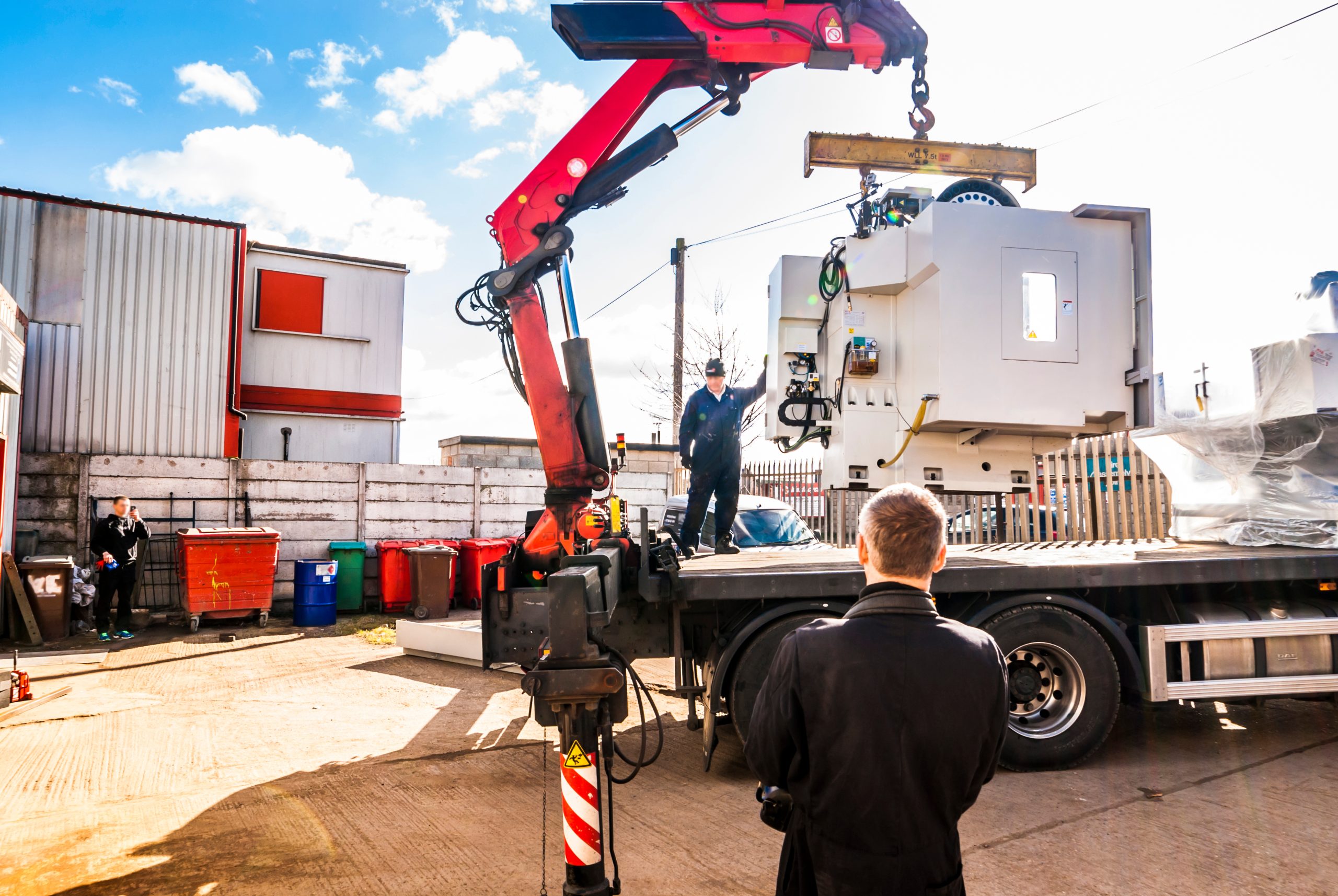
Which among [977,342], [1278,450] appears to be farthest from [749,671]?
[1278,450]

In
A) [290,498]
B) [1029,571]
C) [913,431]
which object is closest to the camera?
[1029,571]

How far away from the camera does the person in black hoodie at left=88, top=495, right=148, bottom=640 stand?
10391 millimetres

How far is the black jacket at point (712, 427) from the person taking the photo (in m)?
7.30

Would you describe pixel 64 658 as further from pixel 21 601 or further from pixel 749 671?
pixel 749 671

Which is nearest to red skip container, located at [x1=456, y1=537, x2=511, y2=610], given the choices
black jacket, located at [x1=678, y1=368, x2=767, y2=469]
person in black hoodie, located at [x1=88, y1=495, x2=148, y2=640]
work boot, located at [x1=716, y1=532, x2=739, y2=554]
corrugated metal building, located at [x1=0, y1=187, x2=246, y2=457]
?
corrugated metal building, located at [x1=0, y1=187, x2=246, y2=457]

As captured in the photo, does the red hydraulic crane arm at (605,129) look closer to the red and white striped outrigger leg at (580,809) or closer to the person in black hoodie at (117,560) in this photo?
the red and white striped outrigger leg at (580,809)

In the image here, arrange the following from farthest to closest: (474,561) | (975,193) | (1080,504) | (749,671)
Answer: (474,561) → (1080,504) → (975,193) → (749,671)

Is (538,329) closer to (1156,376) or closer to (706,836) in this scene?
(706,836)

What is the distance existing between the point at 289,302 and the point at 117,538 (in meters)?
5.71

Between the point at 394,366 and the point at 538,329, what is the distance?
10.4 metres

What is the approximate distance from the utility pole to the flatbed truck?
12.6 metres

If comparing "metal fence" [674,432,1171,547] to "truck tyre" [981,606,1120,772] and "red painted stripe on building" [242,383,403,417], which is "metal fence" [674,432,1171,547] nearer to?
"truck tyre" [981,606,1120,772]

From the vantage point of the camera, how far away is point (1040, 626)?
16.5 ft

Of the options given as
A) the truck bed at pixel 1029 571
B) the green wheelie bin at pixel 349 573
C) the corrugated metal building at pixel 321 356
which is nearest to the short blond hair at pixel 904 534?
the truck bed at pixel 1029 571
